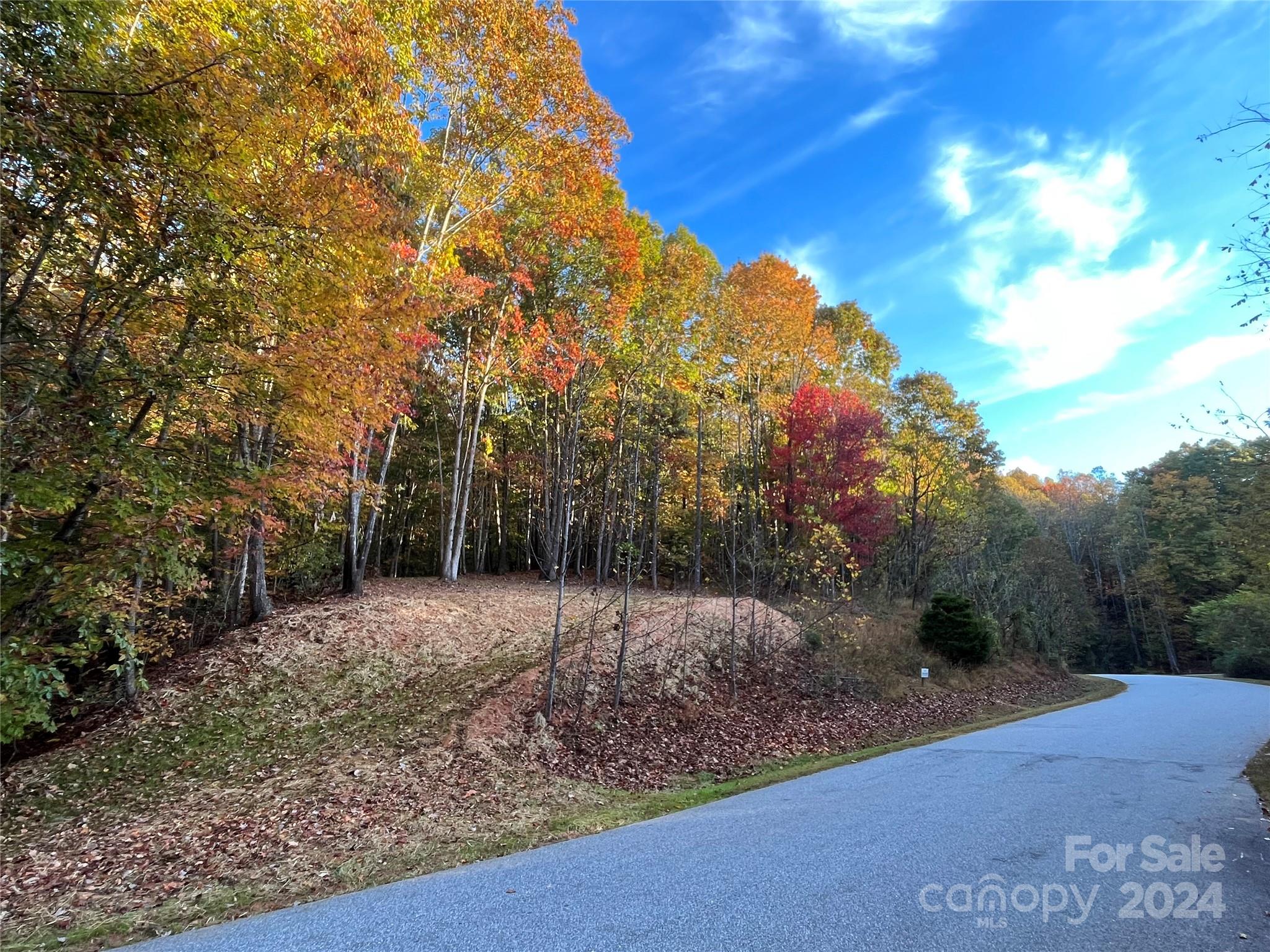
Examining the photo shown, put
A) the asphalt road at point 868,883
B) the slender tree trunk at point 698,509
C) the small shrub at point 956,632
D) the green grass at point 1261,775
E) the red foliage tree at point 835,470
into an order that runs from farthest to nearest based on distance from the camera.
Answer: the red foliage tree at point 835,470 → the small shrub at point 956,632 → the slender tree trunk at point 698,509 → the green grass at point 1261,775 → the asphalt road at point 868,883

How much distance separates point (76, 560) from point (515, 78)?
32.5 ft

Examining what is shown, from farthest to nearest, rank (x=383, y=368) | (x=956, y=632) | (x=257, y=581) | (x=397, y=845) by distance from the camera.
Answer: (x=956, y=632), (x=257, y=581), (x=383, y=368), (x=397, y=845)

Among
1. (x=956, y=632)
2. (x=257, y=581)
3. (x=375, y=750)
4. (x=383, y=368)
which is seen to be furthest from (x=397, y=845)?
(x=956, y=632)

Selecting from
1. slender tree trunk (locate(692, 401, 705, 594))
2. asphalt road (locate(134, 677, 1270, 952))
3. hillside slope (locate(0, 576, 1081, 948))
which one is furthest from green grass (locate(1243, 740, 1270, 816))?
slender tree trunk (locate(692, 401, 705, 594))

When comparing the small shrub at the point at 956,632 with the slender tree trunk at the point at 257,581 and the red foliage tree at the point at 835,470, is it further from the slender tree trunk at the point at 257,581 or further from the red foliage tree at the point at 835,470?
the slender tree trunk at the point at 257,581

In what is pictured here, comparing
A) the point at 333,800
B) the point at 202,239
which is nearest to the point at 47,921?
the point at 333,800

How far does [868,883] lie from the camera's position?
3.49 metres

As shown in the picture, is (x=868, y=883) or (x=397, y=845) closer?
(x=868, y=883)

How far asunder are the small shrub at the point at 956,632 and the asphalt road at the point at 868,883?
9.64 meters

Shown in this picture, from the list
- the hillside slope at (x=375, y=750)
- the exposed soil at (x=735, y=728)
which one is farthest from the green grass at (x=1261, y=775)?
the hillside slope at (x=375, y=750)

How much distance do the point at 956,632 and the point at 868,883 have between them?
551 inches

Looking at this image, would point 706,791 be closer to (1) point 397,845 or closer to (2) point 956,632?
(1) point 397,845

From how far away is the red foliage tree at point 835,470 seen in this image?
645 inches

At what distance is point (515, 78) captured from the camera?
1017cm
